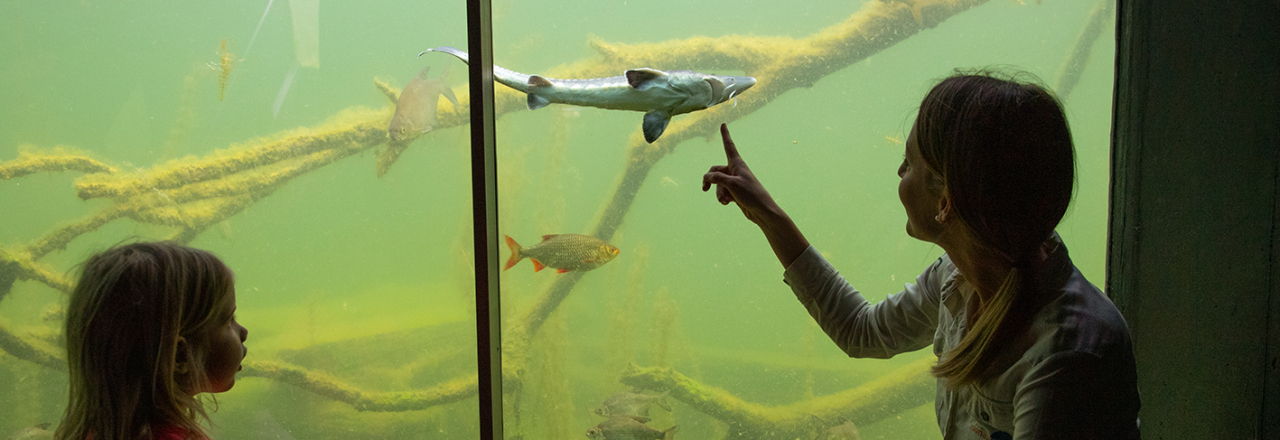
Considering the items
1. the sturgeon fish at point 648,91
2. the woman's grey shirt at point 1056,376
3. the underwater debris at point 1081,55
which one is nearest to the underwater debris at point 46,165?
the sturgeon fish at point 648,91

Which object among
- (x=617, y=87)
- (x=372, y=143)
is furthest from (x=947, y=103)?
(x=372, y=143)

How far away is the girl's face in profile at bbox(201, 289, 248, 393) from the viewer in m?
1.24

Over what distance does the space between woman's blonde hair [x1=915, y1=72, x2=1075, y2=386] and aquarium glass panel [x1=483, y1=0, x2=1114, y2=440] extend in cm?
16

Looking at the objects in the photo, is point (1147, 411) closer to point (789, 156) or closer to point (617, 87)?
point (617, 87)

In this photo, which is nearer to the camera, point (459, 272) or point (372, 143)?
point (459, 272)

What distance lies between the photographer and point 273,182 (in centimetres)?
448

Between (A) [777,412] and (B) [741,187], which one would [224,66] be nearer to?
(B) [741,187]

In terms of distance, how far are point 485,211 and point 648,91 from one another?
520 millimetres

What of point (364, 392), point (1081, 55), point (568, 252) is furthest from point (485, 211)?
point (1081, 55)

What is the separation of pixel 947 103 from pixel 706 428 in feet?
30.0

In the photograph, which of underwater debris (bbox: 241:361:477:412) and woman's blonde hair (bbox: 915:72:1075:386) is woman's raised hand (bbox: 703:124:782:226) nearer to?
woman's blonde hair (bbox: 915:72:1075:386)

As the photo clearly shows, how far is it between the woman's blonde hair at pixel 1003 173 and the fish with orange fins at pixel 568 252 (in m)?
2.25

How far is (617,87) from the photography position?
1.08m

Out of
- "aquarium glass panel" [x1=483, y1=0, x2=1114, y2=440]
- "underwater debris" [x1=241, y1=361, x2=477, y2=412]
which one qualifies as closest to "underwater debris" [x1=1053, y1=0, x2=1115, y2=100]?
"aquarium glass panel" [x1=483, y1=0, x2=1114, y2=440]
